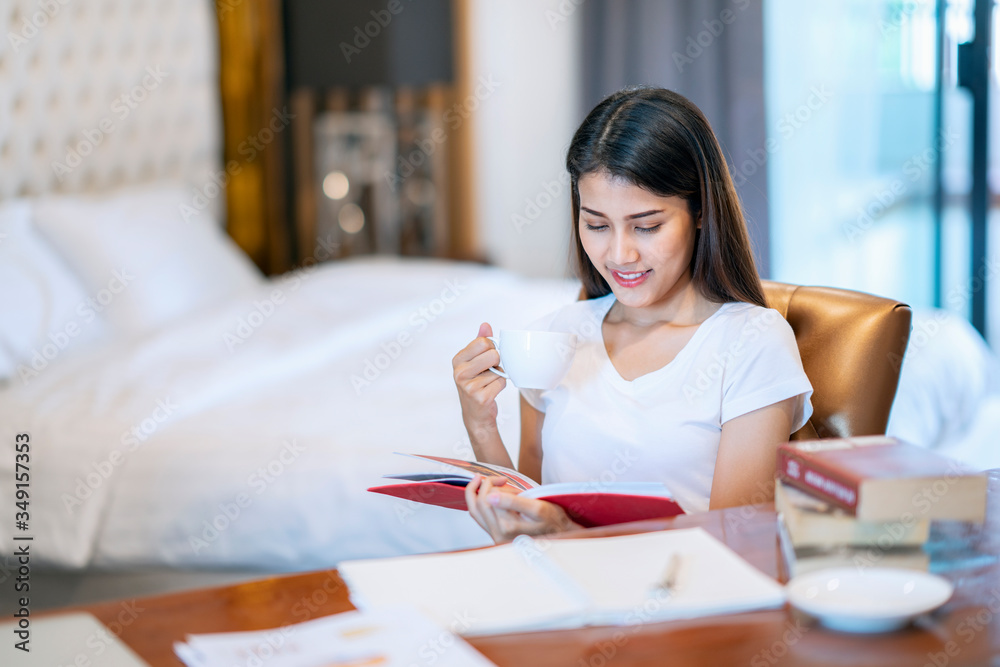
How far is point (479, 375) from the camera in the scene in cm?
133

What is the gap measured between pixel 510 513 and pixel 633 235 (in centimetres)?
44

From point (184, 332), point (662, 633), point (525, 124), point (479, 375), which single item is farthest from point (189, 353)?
point (525, 124)

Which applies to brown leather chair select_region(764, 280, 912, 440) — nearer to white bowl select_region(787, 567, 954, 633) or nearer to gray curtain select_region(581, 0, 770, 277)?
white bowl select_region(787, 567, 954, 633)

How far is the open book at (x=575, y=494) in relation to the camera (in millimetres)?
1064

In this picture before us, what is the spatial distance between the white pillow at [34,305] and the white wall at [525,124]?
203cm

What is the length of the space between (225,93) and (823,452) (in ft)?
11.2

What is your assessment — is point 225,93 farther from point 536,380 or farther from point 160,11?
point 536,380

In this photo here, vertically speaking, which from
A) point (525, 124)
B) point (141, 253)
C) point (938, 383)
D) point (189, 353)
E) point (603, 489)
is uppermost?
point (525, 124)

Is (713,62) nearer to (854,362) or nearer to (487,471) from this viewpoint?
(854,362)

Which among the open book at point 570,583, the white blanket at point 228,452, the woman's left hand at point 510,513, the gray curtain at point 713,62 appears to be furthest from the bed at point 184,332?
the gray curtain at point 713,62

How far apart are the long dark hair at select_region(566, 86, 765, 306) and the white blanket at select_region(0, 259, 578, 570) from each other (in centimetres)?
67

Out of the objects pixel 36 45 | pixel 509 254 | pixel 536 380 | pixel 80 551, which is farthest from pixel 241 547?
pixel 509 254

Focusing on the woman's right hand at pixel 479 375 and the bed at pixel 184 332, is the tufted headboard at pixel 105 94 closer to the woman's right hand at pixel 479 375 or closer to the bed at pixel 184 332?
the bed at pixel 184 332

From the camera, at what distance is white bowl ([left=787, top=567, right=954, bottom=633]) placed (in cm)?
76
